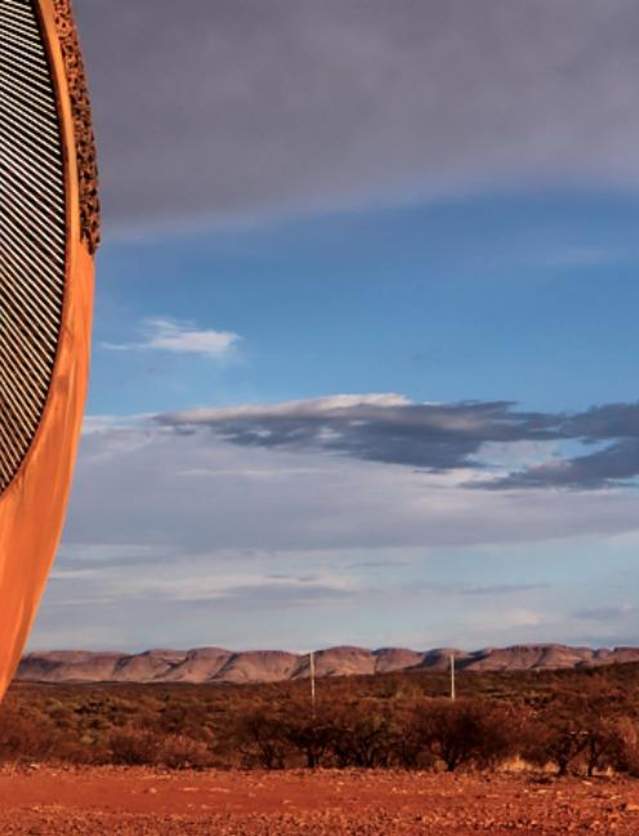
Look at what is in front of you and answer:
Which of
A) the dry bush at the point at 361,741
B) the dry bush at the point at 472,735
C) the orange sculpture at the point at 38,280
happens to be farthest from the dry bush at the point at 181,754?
the orange sculpture at the point at 38,280

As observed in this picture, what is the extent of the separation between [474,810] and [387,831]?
2.87 meters

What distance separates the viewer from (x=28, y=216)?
573 cm

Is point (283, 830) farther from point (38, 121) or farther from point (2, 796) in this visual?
point (38, 121)

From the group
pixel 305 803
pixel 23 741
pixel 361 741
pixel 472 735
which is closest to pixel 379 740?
pixel 361 741

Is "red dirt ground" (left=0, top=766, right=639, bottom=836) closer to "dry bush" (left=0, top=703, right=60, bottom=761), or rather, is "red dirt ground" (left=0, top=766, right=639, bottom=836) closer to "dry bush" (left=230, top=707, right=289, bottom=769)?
"dry bush" (left=230, top=707, right=289, bottom=769)

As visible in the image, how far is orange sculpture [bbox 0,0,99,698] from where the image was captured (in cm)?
561

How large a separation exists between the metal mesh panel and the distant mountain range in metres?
149

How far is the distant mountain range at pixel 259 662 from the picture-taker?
158 metres

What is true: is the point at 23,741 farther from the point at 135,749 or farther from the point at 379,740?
the point at 379,740

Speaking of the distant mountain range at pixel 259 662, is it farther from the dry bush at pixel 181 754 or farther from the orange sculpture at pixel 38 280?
the orange sculpture at pixel 38 280

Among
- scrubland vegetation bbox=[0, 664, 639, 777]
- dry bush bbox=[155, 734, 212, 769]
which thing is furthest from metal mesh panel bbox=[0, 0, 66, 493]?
scrubland vegetation bbox=[0, 664, 639, 777]

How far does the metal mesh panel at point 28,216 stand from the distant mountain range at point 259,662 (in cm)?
14906

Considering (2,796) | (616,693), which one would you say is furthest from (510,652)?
(2,796)

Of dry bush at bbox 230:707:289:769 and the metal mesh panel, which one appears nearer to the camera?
the metal mesh panel
